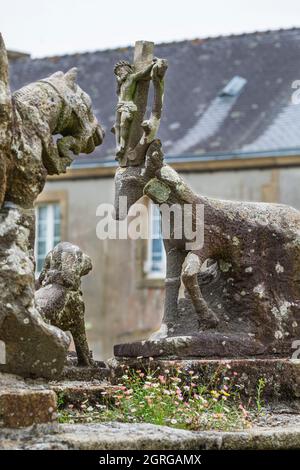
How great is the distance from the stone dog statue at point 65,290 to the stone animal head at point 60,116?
1.26m

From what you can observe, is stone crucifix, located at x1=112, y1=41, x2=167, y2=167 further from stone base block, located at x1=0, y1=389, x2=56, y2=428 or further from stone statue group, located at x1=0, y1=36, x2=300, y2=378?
stone base block, located at x1=0, y1=389, x2=56, y2=428

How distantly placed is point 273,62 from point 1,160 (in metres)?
25.5

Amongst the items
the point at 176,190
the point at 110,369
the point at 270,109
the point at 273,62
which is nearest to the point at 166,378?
the point at 110,369

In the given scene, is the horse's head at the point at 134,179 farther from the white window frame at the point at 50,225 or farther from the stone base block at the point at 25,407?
the white window frame at the point at 50,225

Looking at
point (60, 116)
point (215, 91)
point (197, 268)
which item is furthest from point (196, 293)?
point (215, 91)

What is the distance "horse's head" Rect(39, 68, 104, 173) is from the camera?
25.5 ft

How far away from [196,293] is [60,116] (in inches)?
81.6

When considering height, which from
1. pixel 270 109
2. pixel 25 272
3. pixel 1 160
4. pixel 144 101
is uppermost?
pixel 270 109

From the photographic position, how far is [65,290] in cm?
936

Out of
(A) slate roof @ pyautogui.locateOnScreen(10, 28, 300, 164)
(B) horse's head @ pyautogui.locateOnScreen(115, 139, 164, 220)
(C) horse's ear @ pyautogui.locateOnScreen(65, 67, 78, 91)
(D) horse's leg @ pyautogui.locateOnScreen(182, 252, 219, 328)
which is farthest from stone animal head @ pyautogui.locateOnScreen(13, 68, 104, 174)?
(A) slate roof @ pyautogui.locateOnScreen(10, 28, 300, 164)

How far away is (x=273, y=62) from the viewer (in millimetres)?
31734

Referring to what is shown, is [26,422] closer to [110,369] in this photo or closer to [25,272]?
[25,272]

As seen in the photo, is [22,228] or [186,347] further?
[186,347]

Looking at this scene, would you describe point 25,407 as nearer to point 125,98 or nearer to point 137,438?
point 137,438
